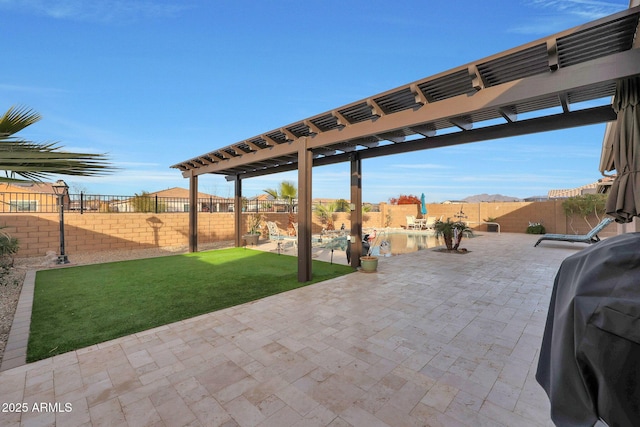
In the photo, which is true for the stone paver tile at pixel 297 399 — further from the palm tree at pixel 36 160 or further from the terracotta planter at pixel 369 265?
the terracotta planter at pixel 369 265

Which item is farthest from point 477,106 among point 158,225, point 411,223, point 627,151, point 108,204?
point 411,223

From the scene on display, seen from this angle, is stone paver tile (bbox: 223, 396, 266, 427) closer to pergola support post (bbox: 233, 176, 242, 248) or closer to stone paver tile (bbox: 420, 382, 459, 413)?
stone paver tile (bbox: 420, 382, 459, 413)

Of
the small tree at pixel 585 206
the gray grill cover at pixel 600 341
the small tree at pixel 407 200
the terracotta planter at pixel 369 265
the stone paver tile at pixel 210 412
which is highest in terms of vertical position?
the small tree at pixel 407 200

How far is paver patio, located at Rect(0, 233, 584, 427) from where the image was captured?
2.06 meters

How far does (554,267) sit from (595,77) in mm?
6028

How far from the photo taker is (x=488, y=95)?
11.7 ft

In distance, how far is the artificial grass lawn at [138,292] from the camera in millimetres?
3572

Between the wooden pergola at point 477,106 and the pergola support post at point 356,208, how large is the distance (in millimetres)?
26

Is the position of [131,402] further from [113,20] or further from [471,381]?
[113,20]

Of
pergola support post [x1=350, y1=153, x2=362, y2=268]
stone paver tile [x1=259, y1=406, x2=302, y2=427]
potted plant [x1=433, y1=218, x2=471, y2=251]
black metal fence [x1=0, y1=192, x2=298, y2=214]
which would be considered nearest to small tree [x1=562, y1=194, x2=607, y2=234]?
potted plant [x1=433, y1=218, x2=471, y2=251]

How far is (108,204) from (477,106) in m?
12.4

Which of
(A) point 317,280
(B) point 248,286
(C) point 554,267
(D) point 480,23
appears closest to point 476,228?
(C) point 554,267

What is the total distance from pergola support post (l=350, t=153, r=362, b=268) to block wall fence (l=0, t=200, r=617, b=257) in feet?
21.9

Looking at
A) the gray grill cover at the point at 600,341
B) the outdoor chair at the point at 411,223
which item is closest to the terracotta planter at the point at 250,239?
the outdoor chair at the point at 411,223
